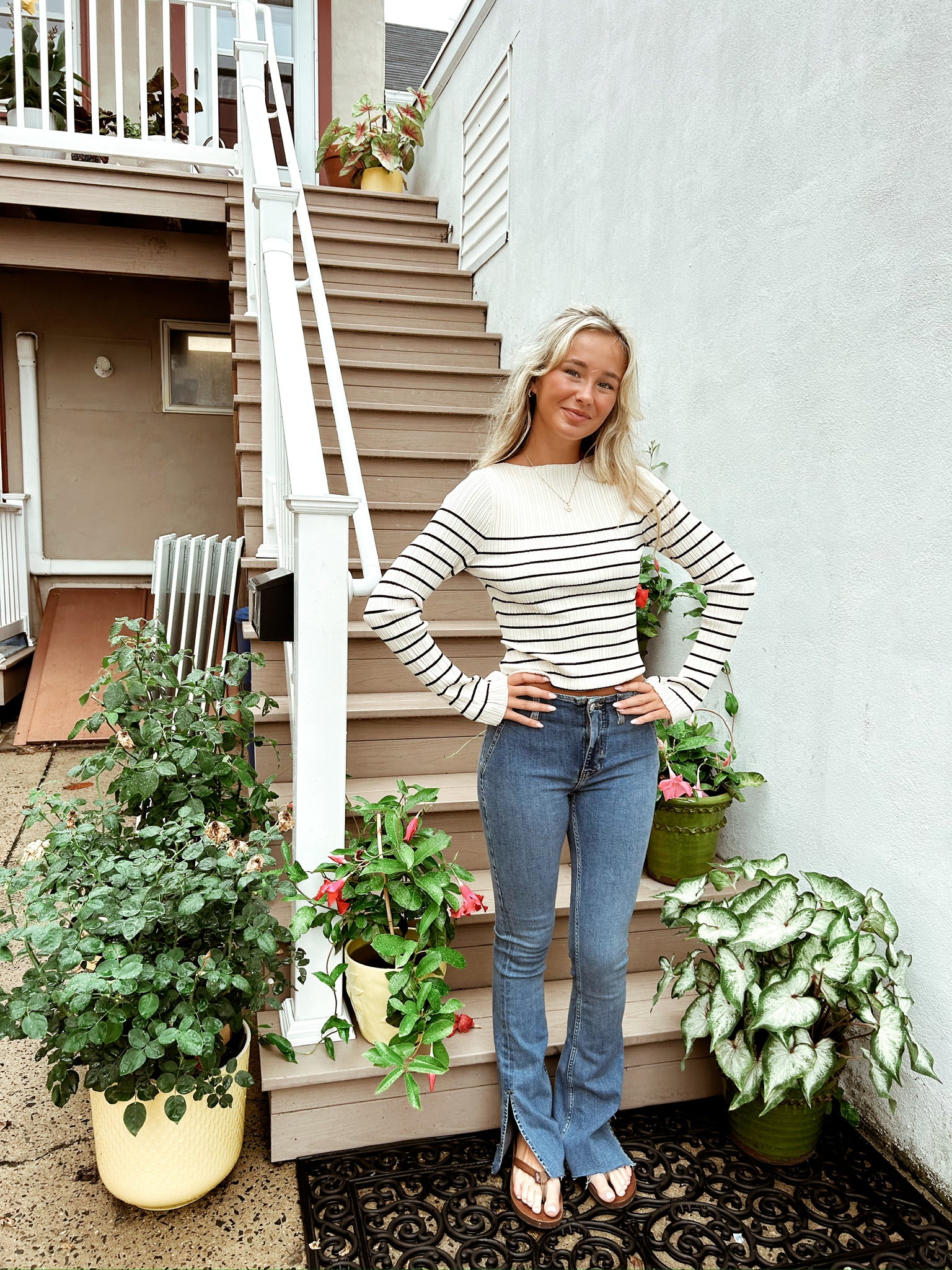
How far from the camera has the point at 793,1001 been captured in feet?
5.27

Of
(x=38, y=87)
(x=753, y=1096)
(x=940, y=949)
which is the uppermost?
(x=38, y=87)

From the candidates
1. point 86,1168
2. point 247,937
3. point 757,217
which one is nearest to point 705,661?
point 247,937

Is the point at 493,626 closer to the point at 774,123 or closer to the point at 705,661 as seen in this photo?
the point at 705,661

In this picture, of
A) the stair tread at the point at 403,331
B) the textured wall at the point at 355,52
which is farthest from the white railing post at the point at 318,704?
the textured wall at the point at 355,52

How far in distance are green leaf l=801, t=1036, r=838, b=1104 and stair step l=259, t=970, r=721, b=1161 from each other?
323 millimetres

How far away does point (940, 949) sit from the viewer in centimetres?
164

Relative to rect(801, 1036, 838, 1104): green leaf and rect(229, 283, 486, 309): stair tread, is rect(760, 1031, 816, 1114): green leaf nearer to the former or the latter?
rect(801, 1036, 838, 1104): green leaf

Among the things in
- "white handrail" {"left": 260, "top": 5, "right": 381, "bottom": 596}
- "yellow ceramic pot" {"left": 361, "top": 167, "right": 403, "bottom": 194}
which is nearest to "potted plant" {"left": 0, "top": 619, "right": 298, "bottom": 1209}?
"white handrail" {"left": 260, "top": 5, "right": 381, "bottom": 596}

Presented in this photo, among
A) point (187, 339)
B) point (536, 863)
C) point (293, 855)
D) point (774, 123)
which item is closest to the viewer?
point (536, 863)

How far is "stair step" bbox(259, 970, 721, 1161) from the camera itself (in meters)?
1.69

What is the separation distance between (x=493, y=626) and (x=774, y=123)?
61.4 inches

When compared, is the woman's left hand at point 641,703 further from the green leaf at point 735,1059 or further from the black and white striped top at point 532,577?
the green leaf at point 735,1059

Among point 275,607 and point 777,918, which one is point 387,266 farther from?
point 777,918

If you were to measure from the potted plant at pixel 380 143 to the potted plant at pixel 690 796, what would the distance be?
4454 millimetres
